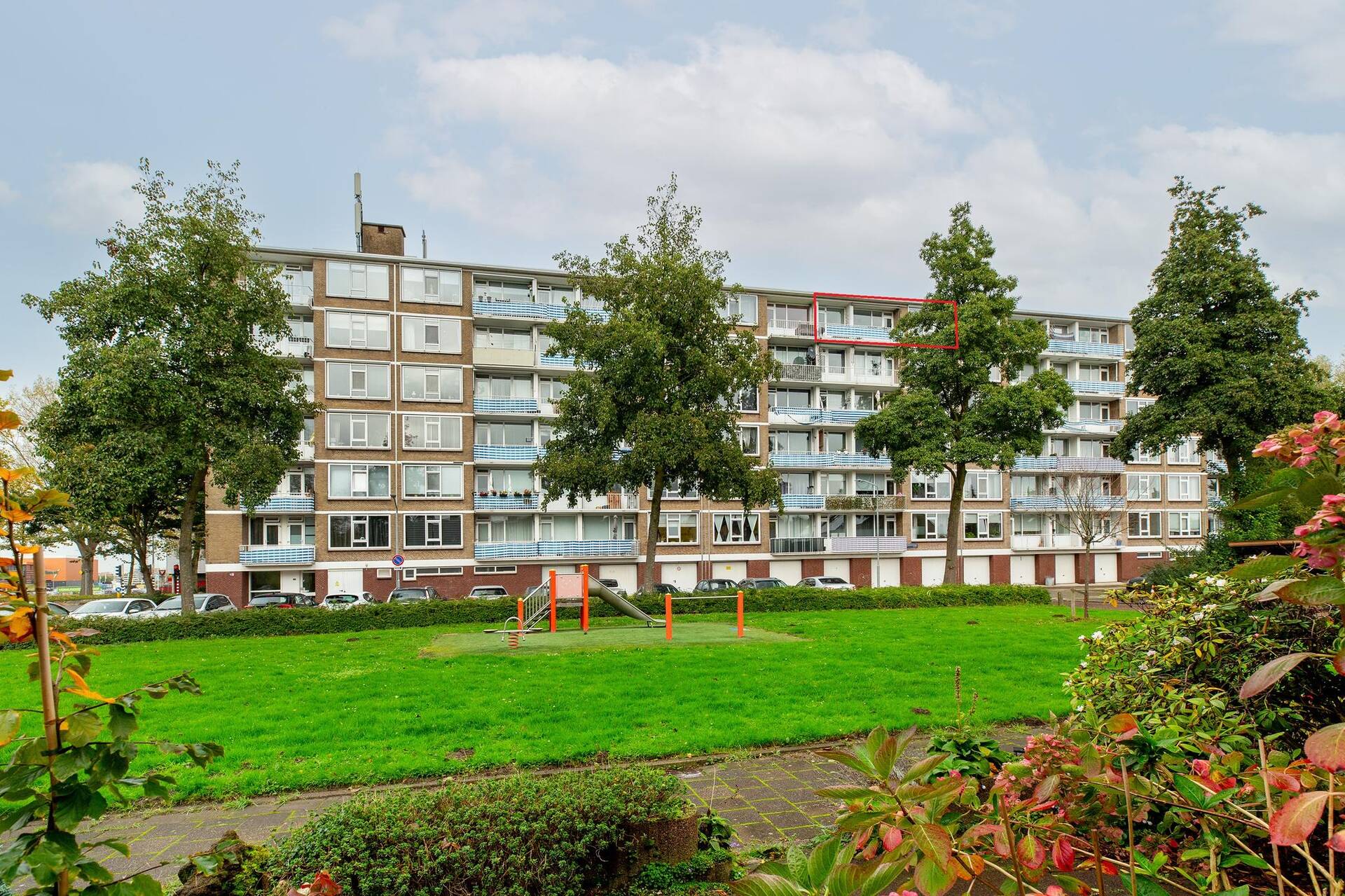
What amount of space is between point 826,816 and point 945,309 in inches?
1187

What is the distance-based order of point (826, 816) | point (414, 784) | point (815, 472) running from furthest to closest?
1. point (815, 472)
2. point (414, 784)
3. point (826, 816)

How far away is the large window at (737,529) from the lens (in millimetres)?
46281

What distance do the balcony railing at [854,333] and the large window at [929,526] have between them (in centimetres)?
1107

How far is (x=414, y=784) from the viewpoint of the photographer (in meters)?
6.96

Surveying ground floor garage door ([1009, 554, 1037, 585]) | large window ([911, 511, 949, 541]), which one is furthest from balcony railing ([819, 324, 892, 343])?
ground floor garage door ([1009, 554, 1037, 585])

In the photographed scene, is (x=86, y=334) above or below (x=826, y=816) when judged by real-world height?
above

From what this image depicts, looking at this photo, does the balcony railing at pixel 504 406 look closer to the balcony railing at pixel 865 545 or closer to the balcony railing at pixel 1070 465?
the balcony railing at pixel 865 545

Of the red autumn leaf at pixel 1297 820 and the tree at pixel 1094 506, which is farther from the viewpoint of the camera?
the tree at pixel 1094 506

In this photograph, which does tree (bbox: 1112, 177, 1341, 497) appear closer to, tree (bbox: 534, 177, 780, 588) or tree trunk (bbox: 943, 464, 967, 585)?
tree trunk (bbox: 943, 464, 967, 585)

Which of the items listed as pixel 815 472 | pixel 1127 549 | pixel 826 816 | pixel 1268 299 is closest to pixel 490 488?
pixel 815 472

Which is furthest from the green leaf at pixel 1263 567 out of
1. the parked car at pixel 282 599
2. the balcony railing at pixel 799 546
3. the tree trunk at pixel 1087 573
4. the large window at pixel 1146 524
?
the large window at pixel 1146 524

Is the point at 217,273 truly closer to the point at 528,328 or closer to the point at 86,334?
the point at 86,334

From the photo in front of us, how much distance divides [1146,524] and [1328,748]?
6229cm

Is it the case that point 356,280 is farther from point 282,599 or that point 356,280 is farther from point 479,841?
point 479,841
